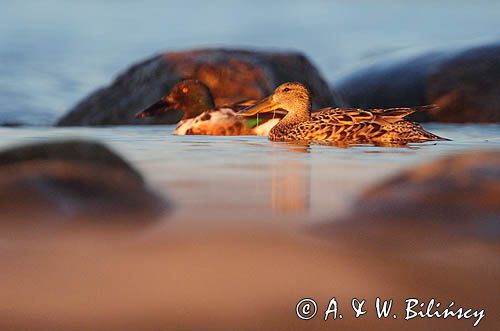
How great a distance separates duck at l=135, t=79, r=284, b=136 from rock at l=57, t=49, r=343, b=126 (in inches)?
50.6

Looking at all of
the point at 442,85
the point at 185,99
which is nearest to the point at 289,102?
the point at 185,99

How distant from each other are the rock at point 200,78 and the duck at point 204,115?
1.29 m

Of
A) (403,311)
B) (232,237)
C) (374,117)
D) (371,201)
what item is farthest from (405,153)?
(403,311)

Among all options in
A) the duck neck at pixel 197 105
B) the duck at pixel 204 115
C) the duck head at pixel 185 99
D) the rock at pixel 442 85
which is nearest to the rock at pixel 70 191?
the duck at pixel 204 115

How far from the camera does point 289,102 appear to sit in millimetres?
5562

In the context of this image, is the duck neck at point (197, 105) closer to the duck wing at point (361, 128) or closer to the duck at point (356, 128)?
the duck at point (356, 128)

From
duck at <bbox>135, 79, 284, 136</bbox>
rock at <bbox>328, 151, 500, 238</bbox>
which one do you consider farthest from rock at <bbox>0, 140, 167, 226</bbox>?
duck at <bbox>135, 79, 284, 136</bbox>

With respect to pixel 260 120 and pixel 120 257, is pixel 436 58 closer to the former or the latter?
pixel 260 120

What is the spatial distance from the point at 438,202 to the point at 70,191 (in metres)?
0.83

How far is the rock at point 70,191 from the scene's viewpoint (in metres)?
1.52

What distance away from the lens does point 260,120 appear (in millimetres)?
5934

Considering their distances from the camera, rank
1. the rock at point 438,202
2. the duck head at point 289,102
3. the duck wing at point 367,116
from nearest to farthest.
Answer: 1. the rock at point 438,202
2. the duck wing at point 367,116
3. the duck head at point 289,102

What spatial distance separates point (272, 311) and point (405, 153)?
2429 millimetres

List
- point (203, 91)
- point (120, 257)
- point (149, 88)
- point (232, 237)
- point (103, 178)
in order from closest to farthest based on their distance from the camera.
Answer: point (120, 257) < point (232, 237) < point (103, 178) < point (203, 91) < point (149, 88)
